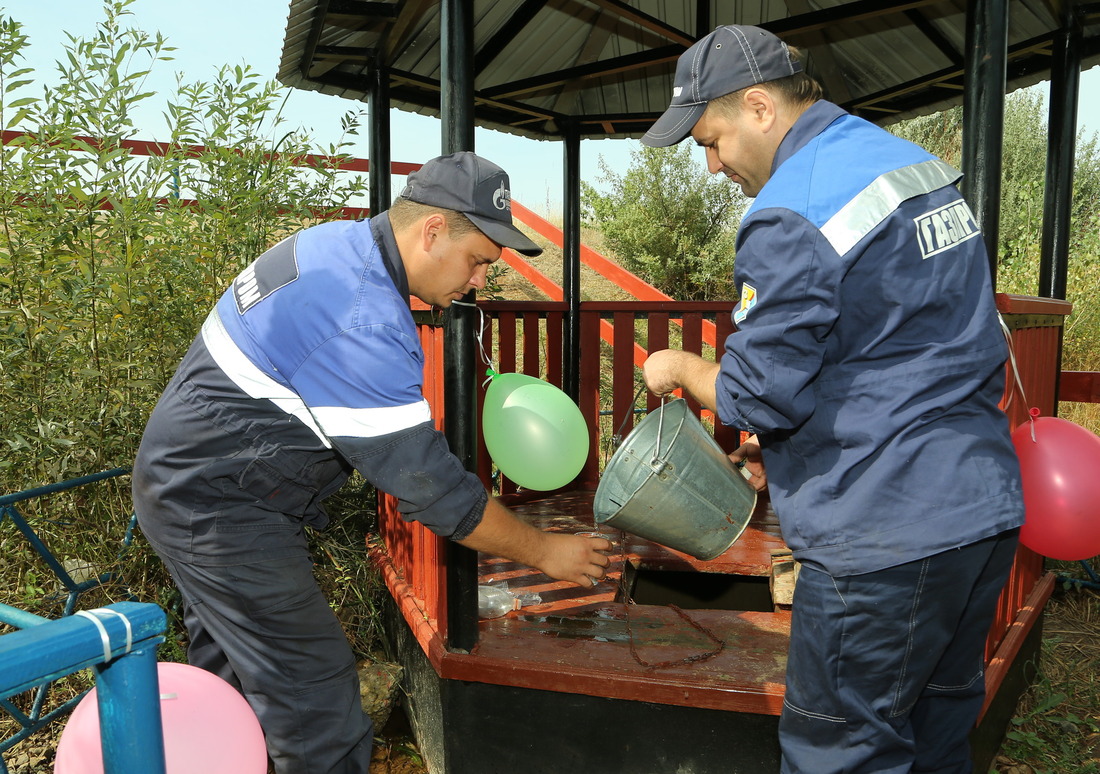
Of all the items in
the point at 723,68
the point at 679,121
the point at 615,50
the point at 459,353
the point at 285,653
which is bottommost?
the point at 285,653

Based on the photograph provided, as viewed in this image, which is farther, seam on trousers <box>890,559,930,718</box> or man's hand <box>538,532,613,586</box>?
man's hand <box>538,532,613,586</box>

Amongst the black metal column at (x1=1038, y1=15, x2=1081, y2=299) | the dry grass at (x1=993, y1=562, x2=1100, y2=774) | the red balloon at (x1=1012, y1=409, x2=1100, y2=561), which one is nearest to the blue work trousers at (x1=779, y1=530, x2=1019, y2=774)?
the red balloon at (x1=1012, y1=409, x2=1100, y2=561)

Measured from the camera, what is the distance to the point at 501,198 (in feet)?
6.98

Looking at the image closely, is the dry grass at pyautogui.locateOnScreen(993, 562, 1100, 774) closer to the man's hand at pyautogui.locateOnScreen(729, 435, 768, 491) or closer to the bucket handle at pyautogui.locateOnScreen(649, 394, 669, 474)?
the man's hand at pyautogui.locateOnScreen(729, 435, 768, 491)

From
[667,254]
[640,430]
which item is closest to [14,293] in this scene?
[640,430]

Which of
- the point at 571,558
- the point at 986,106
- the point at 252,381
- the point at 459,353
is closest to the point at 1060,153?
the point at 986,106

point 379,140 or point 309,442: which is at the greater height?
point 379,140

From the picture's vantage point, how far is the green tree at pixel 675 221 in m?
16.3

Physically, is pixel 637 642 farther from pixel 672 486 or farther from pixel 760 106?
pixel 760 106

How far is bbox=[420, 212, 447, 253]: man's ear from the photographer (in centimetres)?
205

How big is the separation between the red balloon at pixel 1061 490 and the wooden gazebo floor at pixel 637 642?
2.80 feet

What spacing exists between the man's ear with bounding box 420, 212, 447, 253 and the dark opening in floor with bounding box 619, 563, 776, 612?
7.50 feet

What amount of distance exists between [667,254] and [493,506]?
15029 mm

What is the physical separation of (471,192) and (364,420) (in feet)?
2.10
